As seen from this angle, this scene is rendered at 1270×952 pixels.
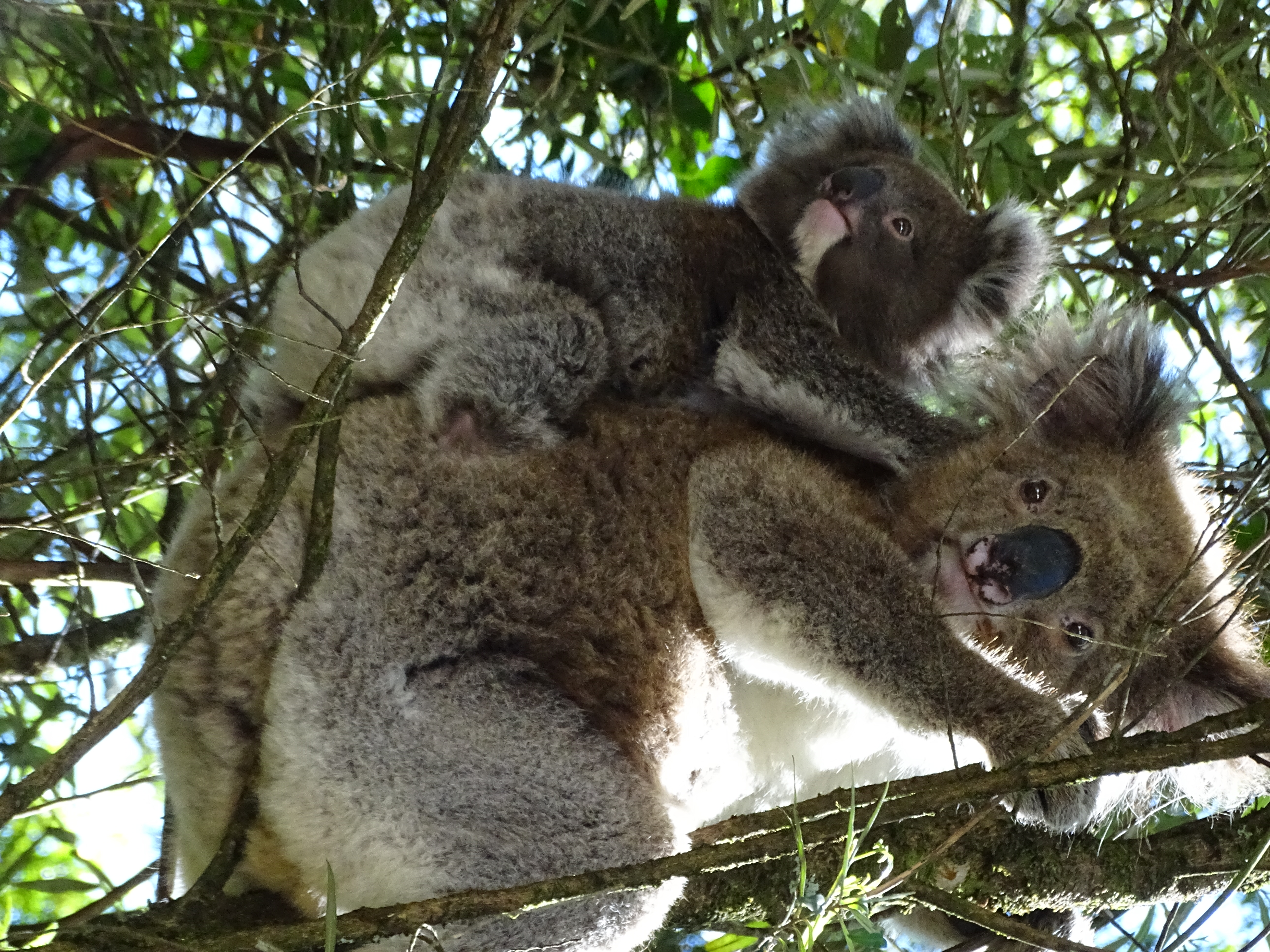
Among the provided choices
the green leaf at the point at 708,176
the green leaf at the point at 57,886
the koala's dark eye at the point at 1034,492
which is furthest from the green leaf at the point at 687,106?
the green leaf at the point at 57,886

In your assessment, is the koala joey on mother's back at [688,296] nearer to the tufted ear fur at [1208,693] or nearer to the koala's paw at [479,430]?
the koala's paw at [479,430]

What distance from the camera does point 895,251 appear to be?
313 cm

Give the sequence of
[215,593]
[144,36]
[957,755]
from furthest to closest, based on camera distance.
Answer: [144,36] < [957,755] < [215,593]

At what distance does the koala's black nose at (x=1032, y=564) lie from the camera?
2.52 meters

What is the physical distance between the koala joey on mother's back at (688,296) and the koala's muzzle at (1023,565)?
1.21 ft

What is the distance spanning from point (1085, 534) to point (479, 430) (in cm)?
136

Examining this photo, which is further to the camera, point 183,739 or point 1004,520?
point 1004,520

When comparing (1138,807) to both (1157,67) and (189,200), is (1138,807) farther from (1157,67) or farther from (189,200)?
(189,200)

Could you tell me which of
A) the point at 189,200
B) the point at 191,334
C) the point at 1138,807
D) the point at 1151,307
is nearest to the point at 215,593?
the point at 191,334

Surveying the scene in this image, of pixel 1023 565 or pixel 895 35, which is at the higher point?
pixel 895 35

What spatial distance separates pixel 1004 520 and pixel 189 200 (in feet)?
6.52

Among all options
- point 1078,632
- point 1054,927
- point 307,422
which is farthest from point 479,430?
point 1054,927

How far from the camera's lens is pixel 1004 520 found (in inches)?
107

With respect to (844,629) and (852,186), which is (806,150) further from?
(844,629)
